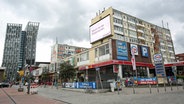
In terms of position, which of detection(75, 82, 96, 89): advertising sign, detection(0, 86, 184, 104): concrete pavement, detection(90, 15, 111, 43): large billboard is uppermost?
detection(90, 15, 111, 43): large billboard

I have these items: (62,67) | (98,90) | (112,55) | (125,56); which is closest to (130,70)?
(125,56)

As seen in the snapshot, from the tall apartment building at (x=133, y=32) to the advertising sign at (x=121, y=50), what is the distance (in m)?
10.6

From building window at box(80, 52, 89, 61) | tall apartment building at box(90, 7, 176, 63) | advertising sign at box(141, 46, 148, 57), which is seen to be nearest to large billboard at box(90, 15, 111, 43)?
tall apartment building at box(90, 7, 176, 63)

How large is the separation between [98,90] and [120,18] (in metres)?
43.2

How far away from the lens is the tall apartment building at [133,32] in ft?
174

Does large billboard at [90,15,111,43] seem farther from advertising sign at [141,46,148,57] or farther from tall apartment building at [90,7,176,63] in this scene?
advertising sign at [141,46,148,57]

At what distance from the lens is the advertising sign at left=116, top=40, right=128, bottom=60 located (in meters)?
A: 35.8

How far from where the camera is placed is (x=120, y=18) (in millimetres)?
59250

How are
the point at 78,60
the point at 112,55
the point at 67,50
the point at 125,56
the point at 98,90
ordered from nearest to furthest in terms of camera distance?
→ the point at 98,90
the point at 112,55
the point at 125,56
the point at 78,60
the point at 67,50

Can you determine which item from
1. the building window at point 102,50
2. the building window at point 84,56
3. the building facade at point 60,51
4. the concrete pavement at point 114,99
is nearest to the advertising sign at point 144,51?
the building window at point 102,50

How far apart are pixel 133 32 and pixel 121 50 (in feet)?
93.7

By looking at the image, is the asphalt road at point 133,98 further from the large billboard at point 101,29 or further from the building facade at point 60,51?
the building facade at point 60,51

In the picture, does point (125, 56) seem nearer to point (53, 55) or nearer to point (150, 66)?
point (150, 66)

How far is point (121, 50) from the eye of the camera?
1441 inches
